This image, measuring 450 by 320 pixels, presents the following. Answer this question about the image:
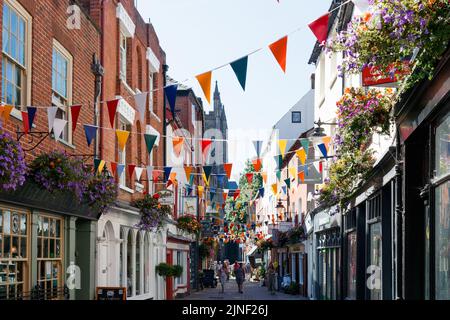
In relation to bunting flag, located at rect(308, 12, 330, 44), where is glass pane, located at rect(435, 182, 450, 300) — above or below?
below

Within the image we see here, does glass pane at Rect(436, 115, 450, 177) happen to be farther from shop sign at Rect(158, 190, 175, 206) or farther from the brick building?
shop sign at Rect(158, 190, 175, 206)

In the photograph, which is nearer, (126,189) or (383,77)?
(383,77)

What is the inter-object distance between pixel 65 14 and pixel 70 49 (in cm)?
74

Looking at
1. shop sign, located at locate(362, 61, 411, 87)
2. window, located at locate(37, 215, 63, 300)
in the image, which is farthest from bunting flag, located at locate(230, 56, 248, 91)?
window, located at locate(37, 215, 63, 300)

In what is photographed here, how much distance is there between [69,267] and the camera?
1628 centimetres

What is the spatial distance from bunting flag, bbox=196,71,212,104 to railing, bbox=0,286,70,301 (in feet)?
16.1

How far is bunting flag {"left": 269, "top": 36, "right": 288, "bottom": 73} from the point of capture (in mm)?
9320

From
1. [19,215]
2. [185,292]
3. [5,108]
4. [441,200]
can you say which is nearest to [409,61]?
[441,200]

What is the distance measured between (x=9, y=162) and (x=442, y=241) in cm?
567

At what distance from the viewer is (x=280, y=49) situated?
9.37 metres

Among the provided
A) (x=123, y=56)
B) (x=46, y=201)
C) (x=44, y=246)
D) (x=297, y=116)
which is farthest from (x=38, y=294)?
(x=297, y=116)

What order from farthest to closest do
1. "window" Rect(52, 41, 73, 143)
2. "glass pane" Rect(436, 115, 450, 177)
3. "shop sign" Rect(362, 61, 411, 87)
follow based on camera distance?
"window" Rect(52, 41, 73, 143) < "glass pane" Rect(436, 115, 450, 177) < "shop sign" Rect(362, 61, 411, 87)

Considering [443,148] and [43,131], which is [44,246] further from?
[443,148]

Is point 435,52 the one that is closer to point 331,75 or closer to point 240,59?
point 240,59
